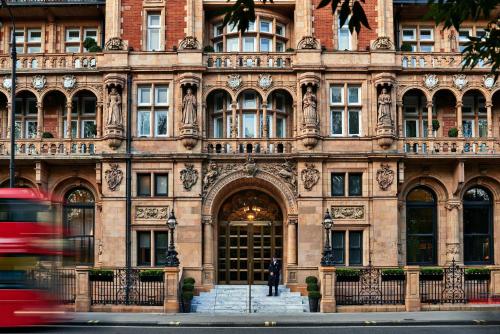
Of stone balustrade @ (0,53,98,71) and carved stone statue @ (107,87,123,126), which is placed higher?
stone balustrade @ (0,53,98,71)

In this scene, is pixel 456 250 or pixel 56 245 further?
pixel 456 250

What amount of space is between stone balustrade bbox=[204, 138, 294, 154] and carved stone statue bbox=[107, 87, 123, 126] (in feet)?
14.0

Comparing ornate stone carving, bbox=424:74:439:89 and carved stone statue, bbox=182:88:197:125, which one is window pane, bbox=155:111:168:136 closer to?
carved stone statue, bbox=182:88:197:125

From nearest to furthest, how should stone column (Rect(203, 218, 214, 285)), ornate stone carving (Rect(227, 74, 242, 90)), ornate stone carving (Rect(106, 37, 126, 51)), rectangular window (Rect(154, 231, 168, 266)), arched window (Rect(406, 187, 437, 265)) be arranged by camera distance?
1. stone column (Rect(203, 218, 214, 285))
2. rectangular window (Rect(154, 231, 168, 266))
3. ornate stone carving (Rect(227, 74, 242, 90))
4. ornate stone carving (Rect(106, 37, 126, 51))
5. arched window (Rect(406, 187, 437, 265))

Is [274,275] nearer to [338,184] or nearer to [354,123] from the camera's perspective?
[338,184]

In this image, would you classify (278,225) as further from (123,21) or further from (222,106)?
(123,21)

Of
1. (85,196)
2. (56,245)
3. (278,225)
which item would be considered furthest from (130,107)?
(56,245)

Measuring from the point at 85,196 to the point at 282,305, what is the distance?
37.9 feet

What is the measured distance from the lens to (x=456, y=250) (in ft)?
111

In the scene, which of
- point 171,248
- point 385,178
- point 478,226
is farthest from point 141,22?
point 478,226

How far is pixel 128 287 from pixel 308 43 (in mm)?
14001

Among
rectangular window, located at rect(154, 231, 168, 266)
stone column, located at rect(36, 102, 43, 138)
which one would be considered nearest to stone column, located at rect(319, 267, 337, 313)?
rectangular window, located at rect(154, 231, 168, 266)

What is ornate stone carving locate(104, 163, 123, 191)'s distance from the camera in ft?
110

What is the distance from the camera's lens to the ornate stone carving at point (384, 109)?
33.4 meters
